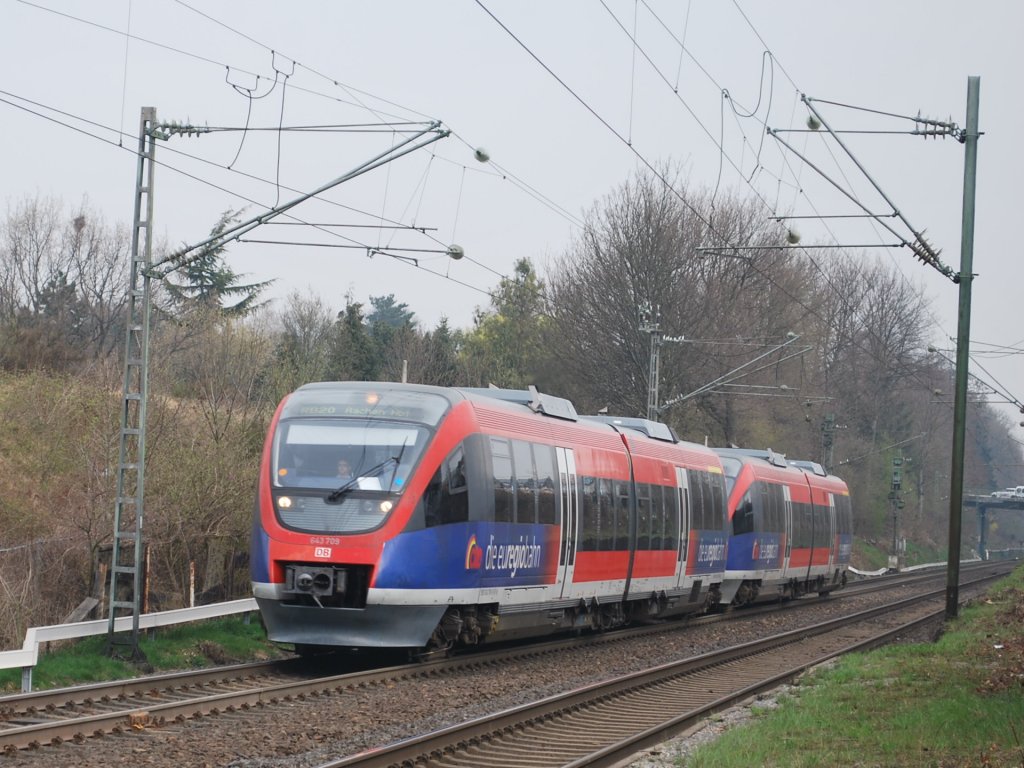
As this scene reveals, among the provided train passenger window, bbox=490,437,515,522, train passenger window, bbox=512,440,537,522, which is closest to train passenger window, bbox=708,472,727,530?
train passenger window, bbox=512,440,537,522

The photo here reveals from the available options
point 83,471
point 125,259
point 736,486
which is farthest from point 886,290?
point 83,471

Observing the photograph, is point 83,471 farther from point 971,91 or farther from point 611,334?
point 611,334

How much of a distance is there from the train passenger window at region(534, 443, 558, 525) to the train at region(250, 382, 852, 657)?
28mm

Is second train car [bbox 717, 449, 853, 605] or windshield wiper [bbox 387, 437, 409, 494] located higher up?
windshield wiper [bbox 387, 437, 409, 494]

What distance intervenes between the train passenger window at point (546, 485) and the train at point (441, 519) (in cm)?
3

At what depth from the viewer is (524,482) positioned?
18281mm

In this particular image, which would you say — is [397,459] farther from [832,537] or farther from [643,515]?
[832,537]

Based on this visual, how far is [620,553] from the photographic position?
22328mm

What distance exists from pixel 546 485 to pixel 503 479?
5.27 ft

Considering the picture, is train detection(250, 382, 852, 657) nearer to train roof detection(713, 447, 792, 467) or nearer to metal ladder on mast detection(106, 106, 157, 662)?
metal ladder on mast detection(106, 106, 157, 662)

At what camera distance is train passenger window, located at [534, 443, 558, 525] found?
741 inches

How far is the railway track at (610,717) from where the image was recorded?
10820 mm

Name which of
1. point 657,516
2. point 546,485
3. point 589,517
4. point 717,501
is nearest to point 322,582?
point 546,485

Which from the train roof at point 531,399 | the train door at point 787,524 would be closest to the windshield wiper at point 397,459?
the train roof at point 531,399
